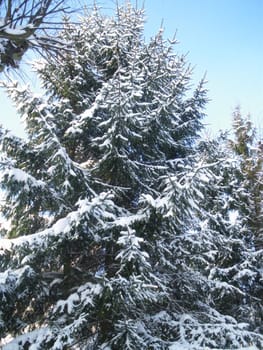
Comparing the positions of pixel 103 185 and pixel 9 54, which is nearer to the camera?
pixel 9 54

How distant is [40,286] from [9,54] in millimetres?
3386

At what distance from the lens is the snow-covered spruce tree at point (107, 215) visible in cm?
409

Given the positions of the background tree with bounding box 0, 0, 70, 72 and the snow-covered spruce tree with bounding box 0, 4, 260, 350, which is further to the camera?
the snow-covered spruce tree with bounding box 0, 4, 260, 350

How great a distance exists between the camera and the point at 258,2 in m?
5.95

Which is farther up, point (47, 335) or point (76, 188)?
point (76, 188)

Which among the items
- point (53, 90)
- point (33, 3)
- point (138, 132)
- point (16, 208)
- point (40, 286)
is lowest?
point (40, 286)

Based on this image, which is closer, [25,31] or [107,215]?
[25,31]

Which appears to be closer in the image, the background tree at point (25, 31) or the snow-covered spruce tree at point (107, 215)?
the background tree at point (25, 31)

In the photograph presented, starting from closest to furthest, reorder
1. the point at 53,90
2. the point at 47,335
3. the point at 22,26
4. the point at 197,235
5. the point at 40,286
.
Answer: the point at 22,26
the point at 47,335
the point at 40,286
the point at 197,235
the point at 53,90

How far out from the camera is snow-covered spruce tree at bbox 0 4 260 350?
4.09 m

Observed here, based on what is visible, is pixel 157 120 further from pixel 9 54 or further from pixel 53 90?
pixel 9 54

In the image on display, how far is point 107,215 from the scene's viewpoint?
4.25 metres

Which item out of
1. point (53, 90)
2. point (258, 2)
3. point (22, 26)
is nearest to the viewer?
point (22, 26)

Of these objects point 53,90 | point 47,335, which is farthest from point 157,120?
point 47,335
